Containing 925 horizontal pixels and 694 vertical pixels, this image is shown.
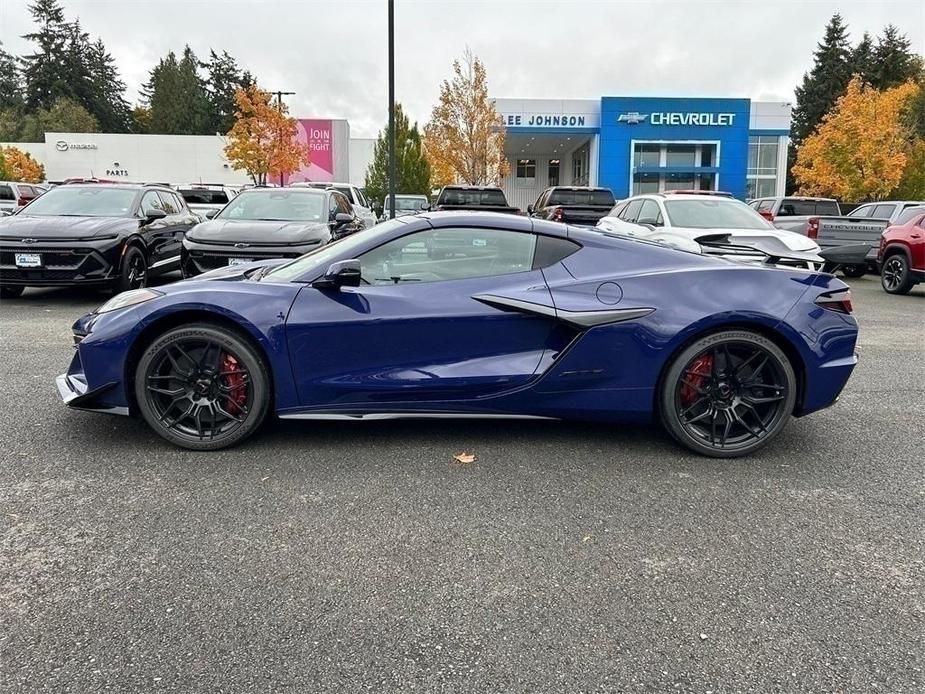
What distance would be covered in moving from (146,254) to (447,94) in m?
21.4

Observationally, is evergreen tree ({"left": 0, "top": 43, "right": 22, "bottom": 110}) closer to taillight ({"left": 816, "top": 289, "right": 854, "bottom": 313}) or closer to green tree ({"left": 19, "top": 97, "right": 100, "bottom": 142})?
green tree ({"left": 19, "top": 97, "right": 100, "bottom": 142})

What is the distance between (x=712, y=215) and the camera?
34.4ft

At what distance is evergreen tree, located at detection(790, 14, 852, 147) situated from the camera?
6328 centimetres

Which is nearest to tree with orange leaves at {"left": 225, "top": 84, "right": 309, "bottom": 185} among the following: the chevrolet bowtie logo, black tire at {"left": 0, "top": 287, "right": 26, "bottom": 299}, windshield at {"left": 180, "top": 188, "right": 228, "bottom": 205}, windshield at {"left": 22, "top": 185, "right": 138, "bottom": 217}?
windshield at {"left": 180, "top": 188, "right": 228, "bottom": 205}

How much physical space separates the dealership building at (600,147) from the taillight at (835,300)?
37.5m

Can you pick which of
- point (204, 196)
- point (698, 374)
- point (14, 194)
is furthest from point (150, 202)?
point (14, 194)

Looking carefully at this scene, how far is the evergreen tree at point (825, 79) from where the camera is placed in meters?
63.3

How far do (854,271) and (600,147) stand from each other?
28377 millimetres

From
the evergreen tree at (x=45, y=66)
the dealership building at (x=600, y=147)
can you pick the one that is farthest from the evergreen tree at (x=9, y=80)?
the dealership building at (x=600, y=147)

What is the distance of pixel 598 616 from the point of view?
243 cm

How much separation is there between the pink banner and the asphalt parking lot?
4717cm

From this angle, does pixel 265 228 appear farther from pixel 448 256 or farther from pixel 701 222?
pixel 701 222

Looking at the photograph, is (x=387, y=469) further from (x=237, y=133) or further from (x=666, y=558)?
(x=237, y=133)

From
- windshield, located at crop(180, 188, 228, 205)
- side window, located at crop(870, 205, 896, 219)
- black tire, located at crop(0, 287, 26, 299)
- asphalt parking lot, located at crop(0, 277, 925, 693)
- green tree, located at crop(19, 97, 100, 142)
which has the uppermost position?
green tree, located at crop(19, 97, 100, 142)
